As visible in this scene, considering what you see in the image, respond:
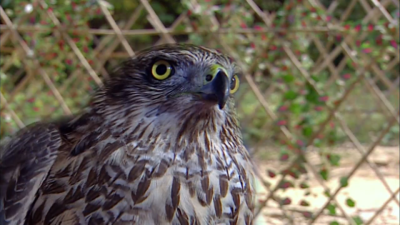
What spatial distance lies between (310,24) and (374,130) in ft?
20.3

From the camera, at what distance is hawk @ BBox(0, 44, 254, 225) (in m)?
1.48

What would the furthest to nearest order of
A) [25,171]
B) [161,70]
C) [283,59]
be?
[283,59], [25,171], [161,70]

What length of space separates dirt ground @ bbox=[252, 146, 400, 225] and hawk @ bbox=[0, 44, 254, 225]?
183cm

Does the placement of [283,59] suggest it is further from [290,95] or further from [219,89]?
[219,89]

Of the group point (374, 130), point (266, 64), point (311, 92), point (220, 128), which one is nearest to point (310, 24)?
point (311, 92)

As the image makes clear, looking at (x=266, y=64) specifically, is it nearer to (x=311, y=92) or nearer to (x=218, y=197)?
(x=311, y=92)

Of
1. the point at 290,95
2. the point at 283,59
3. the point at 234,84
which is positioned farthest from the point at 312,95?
the point at 234,84

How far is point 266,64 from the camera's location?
3846 millimetres

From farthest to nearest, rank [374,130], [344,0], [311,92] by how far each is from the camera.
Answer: [344,0] → [374,130] → [311,92]

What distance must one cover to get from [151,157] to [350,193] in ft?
14.3

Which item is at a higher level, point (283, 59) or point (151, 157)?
point (283, 59)

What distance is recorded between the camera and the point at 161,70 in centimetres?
155

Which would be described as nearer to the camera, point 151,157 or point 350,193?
point 151,157

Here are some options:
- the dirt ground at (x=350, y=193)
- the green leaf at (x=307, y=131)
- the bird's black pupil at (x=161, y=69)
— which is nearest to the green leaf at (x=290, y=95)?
the green leaf at (x=307, y=131)
